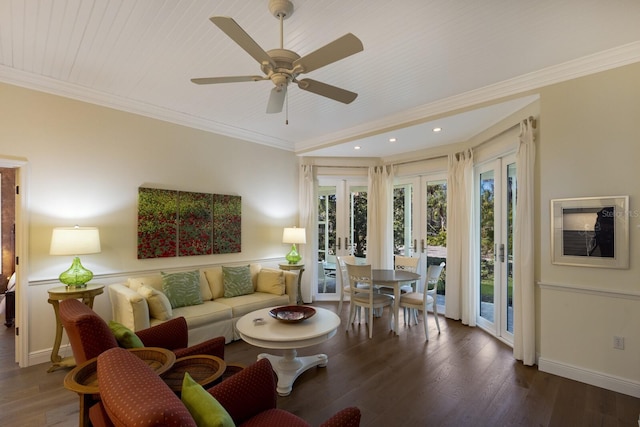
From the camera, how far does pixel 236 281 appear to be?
4492mm

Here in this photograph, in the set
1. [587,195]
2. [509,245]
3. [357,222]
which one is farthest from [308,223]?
[587,195]

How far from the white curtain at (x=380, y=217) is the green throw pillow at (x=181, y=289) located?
3206 millimetres

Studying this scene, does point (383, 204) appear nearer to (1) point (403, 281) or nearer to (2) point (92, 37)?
(1) point (403, 281)

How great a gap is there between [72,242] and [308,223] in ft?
11.7

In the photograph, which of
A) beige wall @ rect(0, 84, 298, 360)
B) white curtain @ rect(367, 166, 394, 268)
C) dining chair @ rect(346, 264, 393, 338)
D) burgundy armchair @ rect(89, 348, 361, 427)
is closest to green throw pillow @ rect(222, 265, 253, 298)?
beige wall @ rect(0, 84, 298, 360)

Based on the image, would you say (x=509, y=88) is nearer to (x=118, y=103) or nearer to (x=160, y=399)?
(x=160, y=399)

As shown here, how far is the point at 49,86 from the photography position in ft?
11.3

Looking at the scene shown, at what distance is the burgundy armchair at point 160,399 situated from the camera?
94 centimetres

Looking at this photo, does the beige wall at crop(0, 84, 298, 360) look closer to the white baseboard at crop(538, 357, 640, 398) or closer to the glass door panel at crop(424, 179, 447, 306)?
the glass door panel at crop(424, 179, 447, 306)

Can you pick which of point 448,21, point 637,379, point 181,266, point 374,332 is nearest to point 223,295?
point 181,266

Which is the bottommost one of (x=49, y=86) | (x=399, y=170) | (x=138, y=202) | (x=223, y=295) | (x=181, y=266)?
(x=223, y=295)

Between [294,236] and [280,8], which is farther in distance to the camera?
[294,236]

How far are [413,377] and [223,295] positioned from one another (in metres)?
2.71

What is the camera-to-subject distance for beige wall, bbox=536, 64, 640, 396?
9.01 feet
